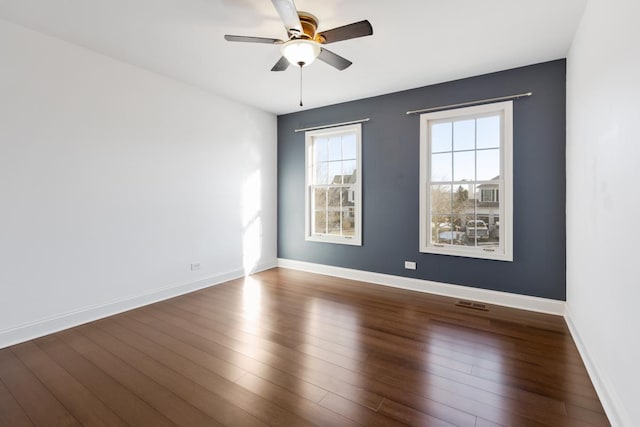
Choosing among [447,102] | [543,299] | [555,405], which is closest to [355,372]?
[555,405]

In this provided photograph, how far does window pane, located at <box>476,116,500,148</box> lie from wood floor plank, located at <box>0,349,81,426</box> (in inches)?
173

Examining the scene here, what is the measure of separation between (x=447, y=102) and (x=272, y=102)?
2537 mm

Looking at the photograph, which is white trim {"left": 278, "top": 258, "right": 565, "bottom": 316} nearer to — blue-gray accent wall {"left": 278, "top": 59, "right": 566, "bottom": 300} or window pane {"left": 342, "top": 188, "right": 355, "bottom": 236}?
blue-gray accent wall {"left": 278, "top": 59, "right": 566, "bottom": 300}

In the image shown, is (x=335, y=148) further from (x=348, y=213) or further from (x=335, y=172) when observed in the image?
(x=348, y=213)

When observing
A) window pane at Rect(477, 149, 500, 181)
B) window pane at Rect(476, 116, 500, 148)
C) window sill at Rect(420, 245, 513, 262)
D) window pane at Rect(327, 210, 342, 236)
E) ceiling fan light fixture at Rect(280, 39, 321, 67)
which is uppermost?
ceiling fan light fixture at Rect(280, 39, 321, 67)

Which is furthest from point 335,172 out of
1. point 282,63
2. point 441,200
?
point 282,63

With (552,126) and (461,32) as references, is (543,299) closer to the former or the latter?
(552,126)

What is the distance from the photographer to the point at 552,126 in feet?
10.4

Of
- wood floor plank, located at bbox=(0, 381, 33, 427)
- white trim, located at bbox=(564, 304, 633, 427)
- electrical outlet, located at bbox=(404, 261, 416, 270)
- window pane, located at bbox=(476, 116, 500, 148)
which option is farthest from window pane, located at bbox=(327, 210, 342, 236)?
wood floor plank, located at bbox=(0, 381, 33, 427)

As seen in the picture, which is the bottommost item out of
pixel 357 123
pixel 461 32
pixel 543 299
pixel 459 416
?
pixel 459 416

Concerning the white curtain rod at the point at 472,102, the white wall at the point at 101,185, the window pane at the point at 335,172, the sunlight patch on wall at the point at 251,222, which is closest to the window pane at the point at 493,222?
the white curtain rod at the point at 472,102

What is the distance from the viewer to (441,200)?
3.86m

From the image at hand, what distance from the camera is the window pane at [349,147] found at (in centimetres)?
459

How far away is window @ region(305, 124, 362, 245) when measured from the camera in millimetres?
4539
